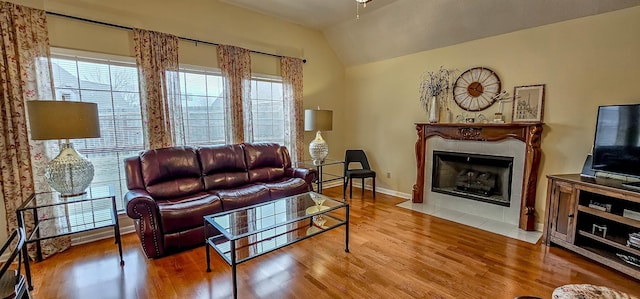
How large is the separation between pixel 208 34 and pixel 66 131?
210cm

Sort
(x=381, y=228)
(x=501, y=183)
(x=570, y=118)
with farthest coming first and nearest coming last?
(x=501, y=183), (x=381, y=228), (x=570, y=118)

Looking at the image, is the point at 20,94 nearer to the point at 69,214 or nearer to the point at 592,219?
the point at 69,214

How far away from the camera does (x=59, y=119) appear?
2191 mm

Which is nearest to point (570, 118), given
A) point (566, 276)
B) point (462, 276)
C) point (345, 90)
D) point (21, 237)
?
point (566, 276)

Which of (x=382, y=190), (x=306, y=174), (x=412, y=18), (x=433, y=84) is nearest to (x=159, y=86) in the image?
(x=306, y=174)

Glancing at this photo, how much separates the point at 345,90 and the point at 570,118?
345 cm

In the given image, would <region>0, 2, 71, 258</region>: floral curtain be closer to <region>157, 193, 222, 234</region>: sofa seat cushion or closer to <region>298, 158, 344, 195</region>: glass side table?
<region>157, 193, 222, 234</region>: sofa seat cushion

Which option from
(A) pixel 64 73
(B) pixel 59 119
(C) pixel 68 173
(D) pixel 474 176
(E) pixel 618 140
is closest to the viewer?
(B) pixel 59 119

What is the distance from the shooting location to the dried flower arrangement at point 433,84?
4.05m

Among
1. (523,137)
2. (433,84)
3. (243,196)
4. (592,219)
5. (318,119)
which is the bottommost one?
(592,219)

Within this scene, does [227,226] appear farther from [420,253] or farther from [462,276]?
[462,276]

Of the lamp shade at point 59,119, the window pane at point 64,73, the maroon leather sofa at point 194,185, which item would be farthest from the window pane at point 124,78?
the lamp shade at point 59,119

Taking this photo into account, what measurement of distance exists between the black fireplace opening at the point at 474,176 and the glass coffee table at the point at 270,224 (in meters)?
2.09

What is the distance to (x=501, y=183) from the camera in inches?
145
